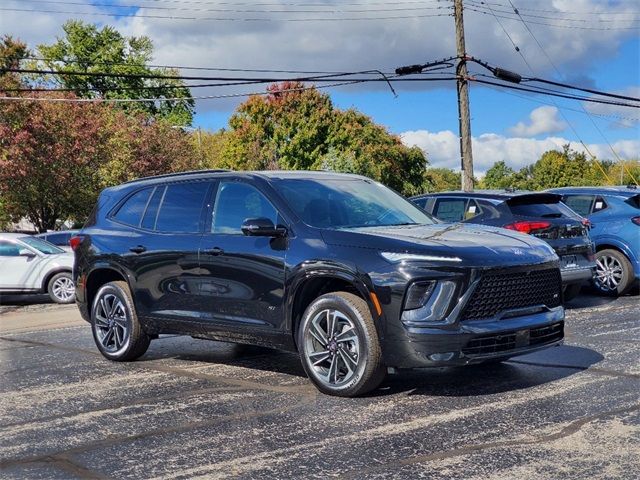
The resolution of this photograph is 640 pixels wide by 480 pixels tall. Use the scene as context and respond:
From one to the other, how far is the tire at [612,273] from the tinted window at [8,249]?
11.1m

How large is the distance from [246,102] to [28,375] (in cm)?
5328

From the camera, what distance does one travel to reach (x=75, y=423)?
5734 millimetres

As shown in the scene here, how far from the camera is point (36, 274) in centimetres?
1628

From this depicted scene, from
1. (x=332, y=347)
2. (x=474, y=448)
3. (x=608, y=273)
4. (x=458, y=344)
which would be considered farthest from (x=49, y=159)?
(x=474, y=448)

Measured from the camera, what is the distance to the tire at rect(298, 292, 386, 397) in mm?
5949

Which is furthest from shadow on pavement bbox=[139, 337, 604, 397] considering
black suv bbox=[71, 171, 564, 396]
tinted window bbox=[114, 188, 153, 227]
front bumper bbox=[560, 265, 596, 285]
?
front bumper bbox=[560, 265, 596, 285]

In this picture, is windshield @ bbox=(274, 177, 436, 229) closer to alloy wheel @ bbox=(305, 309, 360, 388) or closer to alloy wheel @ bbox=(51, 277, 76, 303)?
alloy wheel @ bbox=(305, 309, 360, 388)

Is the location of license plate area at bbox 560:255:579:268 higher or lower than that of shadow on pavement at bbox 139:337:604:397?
higher

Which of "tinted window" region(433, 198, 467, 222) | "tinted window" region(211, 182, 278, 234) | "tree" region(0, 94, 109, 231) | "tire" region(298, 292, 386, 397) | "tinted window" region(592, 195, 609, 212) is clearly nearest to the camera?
"tire" region(298, 292, 386, 397)

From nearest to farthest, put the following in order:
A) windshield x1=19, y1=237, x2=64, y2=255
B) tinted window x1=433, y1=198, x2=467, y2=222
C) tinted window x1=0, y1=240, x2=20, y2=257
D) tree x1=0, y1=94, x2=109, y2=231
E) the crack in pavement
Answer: the crack in pavement < tinted window x1=433, y1=198, x2=467, y2=222 < tinted window x1=0, y1=240, x2=20, y2=257 < windshield x1=19, y1=237, x2=64, y2=255 < tree x1=0, y1=94, x2=109, y2=231

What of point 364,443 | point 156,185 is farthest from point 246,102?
point 364,443

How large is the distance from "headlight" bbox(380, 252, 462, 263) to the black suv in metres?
0.01

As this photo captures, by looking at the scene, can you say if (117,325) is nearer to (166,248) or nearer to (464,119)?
(166,248)

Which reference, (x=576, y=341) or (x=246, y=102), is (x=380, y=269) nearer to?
(x=576, y=341)
